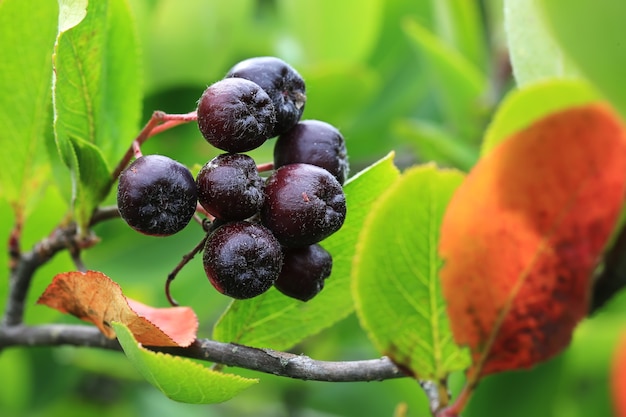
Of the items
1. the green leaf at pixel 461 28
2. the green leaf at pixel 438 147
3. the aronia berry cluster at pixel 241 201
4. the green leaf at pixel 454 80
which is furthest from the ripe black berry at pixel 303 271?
the green leaf at pixel 461 28

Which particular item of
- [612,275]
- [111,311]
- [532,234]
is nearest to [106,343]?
[111,311]

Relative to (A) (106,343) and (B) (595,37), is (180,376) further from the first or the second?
(B) (595,37)

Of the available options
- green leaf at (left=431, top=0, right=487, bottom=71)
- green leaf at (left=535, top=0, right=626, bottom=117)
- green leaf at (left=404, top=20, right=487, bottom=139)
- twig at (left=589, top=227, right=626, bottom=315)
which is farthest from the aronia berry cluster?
green leaf at (left=431, top=0, right=487, bottom=71)

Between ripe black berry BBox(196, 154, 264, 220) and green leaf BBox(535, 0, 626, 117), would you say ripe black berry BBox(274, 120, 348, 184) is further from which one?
green leaf BBox(535, 0, 626, 117)

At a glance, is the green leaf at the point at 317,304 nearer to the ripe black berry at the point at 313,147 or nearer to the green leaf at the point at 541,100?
the ripe black berry at the point at 313,147

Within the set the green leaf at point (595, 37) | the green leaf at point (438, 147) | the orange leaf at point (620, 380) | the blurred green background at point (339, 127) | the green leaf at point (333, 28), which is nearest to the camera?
the green leaf at point (595, 37)

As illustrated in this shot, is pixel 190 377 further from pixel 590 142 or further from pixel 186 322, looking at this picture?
pixel 590 142

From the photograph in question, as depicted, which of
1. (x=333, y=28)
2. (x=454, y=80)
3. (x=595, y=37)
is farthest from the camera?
(x=333, y=28)
